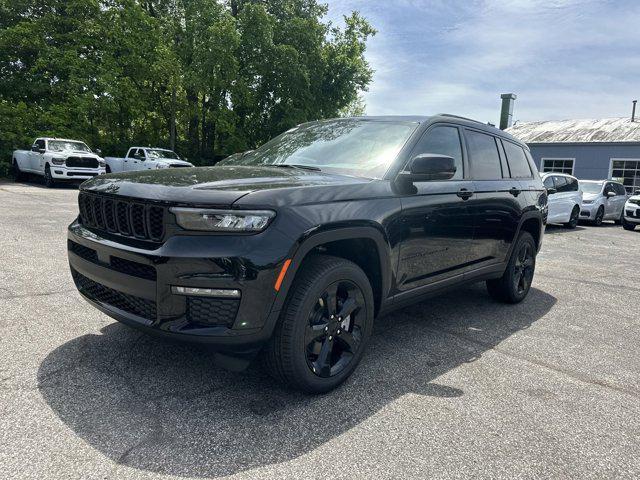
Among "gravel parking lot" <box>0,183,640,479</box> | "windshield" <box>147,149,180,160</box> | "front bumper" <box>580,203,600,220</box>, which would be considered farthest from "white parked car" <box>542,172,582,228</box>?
"windshield" <box>147,149,180,160</box>

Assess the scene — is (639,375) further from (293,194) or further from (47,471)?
(47,471)

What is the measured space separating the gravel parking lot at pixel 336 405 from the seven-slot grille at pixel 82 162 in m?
14.2

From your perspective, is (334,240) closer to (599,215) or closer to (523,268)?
(523,268)

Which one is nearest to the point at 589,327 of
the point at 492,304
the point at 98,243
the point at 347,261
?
the point at 492,304

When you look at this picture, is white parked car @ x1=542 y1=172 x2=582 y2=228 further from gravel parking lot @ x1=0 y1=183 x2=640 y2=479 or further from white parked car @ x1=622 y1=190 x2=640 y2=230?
gravel parking lot @ x1=0 y1=183 x2=640 y2=479

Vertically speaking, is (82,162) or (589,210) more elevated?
(82,162)

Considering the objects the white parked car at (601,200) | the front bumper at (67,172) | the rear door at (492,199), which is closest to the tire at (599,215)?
the white parked car at (601,200)

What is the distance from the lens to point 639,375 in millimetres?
3404

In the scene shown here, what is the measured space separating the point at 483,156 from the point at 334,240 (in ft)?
7.61

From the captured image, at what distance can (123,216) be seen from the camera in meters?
2.68

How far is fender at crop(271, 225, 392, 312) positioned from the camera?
248 cm

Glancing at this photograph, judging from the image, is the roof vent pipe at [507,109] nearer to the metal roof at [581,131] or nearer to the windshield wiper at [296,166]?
the metal roof at [581,131]

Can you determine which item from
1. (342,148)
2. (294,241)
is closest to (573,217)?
(342,148)

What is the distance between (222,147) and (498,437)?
90.0 feet
